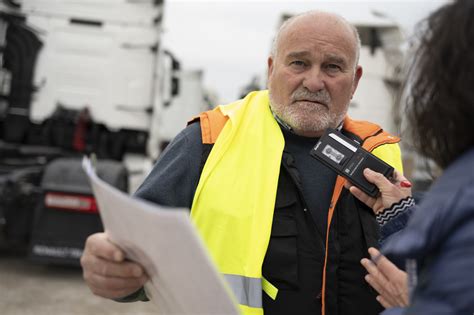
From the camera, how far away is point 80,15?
5992 millimetres

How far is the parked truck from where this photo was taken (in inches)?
227

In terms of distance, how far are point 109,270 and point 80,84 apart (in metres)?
4.96

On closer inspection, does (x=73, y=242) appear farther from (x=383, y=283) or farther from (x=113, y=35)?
(x=383, y=283)

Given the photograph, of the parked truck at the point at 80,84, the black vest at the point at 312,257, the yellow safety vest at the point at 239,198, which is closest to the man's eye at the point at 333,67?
the yellow safety vest at the point at 239,198

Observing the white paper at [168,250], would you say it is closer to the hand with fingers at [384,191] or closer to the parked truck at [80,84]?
the hand with fingers at [384,191]

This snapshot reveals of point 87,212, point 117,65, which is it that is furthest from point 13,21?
point 87,212

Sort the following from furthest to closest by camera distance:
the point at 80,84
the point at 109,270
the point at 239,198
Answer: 1. the point at 80,84
2. the point at 239,198
3. the point at 109,270

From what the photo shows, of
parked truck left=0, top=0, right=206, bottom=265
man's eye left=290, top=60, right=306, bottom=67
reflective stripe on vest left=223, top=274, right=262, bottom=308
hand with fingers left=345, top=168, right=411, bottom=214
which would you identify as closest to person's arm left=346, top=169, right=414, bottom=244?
hand with fingers left=345, top=168, right=411, bottom=214

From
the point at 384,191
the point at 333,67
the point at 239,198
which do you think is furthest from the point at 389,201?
the point at 333,67

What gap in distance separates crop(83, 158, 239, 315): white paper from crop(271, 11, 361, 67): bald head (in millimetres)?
1088

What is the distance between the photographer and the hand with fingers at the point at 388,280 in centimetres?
131

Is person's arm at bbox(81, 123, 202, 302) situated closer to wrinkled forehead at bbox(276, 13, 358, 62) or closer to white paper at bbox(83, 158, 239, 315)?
white paper at bbox(83, 158, 239, 315)

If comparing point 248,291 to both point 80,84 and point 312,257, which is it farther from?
point 80,84

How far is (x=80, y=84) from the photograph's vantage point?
596 centimetres
